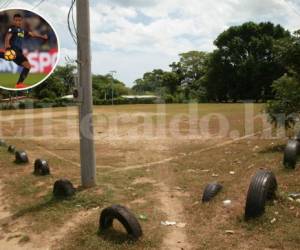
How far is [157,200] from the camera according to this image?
6535 millimetres

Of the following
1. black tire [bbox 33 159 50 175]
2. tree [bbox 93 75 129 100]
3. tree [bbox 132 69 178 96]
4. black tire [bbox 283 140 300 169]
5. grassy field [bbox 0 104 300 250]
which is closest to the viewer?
grassy field [bbox 0 104 300 250]

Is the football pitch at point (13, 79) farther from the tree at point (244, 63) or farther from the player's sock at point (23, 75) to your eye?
the tree at point (244, 63)

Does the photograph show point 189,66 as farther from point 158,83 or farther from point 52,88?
point 52,88

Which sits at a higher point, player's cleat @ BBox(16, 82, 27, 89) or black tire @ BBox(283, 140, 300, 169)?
player's cleat @ BBox(16, 82, 27, 89)

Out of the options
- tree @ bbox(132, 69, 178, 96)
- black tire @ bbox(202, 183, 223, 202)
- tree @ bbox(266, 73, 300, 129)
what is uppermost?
tree @ bbox(132, 69, 178, 96)

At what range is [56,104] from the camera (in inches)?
1889

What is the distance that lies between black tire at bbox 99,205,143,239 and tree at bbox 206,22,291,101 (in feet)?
150

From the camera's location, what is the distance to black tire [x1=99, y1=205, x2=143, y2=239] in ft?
15.8

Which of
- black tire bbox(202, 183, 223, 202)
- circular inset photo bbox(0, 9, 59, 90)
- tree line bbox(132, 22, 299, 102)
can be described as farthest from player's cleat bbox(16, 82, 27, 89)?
tree line bbox(132, 22, 299, 102)

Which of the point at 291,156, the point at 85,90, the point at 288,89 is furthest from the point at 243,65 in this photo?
the point at 85,90

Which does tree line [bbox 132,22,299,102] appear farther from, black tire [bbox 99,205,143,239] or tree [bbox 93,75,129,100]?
black tire [bbox 99,205,143,239]

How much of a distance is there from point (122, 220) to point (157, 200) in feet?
5.62

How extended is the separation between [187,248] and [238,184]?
104 inches

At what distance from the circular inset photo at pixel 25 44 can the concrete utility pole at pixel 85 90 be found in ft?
13.7
